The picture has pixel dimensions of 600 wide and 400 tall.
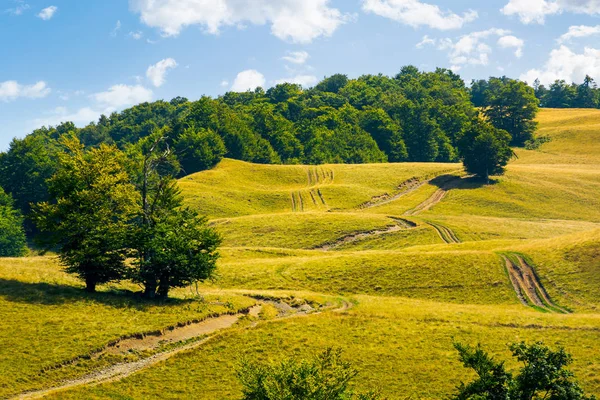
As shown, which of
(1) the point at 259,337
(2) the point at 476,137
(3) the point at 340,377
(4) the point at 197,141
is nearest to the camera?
(3) the point at 340,377

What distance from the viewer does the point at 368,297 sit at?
192 ft

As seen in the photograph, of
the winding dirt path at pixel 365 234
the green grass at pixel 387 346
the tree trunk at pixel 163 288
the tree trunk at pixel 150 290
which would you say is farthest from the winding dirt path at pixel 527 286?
the tree trunk at pixel 150 290

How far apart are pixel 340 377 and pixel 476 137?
118788mm

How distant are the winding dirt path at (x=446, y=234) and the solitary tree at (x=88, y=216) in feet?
200

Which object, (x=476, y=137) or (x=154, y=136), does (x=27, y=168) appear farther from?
(x=476, y=137)

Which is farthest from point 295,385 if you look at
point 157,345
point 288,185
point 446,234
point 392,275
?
point 288,185

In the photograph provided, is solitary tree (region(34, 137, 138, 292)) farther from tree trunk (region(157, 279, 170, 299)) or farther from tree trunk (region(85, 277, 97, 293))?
tree trunk (region(157, 279, 170, 299))

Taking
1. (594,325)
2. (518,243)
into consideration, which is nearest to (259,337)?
(594,325)

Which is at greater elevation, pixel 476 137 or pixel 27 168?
pixel 27 168

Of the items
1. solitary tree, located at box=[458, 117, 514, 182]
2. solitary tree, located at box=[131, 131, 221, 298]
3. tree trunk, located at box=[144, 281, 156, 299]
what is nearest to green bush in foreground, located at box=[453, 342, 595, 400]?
solitary tree, located at box=[131, 131, 221, 298]

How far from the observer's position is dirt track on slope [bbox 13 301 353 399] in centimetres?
3434

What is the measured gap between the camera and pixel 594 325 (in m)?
46.7

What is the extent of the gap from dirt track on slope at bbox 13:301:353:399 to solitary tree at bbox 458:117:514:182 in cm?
9615

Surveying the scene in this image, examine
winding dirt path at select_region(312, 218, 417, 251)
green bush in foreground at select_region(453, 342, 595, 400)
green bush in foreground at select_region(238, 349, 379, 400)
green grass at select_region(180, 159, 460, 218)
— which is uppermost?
green grass at select_region(180, 159, 460, 218)
